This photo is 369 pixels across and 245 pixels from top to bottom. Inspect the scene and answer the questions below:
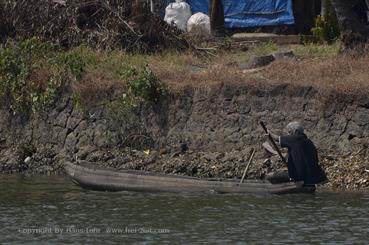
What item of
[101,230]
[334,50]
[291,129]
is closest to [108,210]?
[101,230]

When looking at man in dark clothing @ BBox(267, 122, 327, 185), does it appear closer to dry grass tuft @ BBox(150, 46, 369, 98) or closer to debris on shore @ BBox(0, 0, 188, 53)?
dry grass tuft @ BBox(150, 46, 369, 98)

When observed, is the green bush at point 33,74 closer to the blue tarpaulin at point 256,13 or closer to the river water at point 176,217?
the river water at point 176,217

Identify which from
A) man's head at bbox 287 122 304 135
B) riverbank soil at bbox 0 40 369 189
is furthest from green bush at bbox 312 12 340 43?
man's head at bbox 287 122 304 135

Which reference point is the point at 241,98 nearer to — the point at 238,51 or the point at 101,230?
the point at 238,51

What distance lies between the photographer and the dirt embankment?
22.3 m

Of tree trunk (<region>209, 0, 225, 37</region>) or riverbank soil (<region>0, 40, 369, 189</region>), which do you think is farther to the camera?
tree trunk (<region>209, 0, 225, 37</region>)

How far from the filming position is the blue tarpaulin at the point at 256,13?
3155cm

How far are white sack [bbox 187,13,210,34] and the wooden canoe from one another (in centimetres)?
939

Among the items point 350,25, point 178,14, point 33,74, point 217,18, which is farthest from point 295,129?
point 178,14

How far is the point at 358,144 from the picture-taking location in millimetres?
22078

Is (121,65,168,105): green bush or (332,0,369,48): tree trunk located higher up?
(332,0,369,48): tree trunk

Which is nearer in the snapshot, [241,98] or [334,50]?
[241,98]

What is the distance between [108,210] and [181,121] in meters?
5.08

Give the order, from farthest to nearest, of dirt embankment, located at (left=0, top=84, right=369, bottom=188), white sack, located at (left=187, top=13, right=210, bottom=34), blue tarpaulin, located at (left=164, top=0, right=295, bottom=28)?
blue tarpaulin, located at (left=164, top=0, right=295, bottom=28) < white sack, located at (left=187, top=13, right=210, bottom=34) < dirt embankment, located at (left=0, top=84, right=369, bottom=188)
